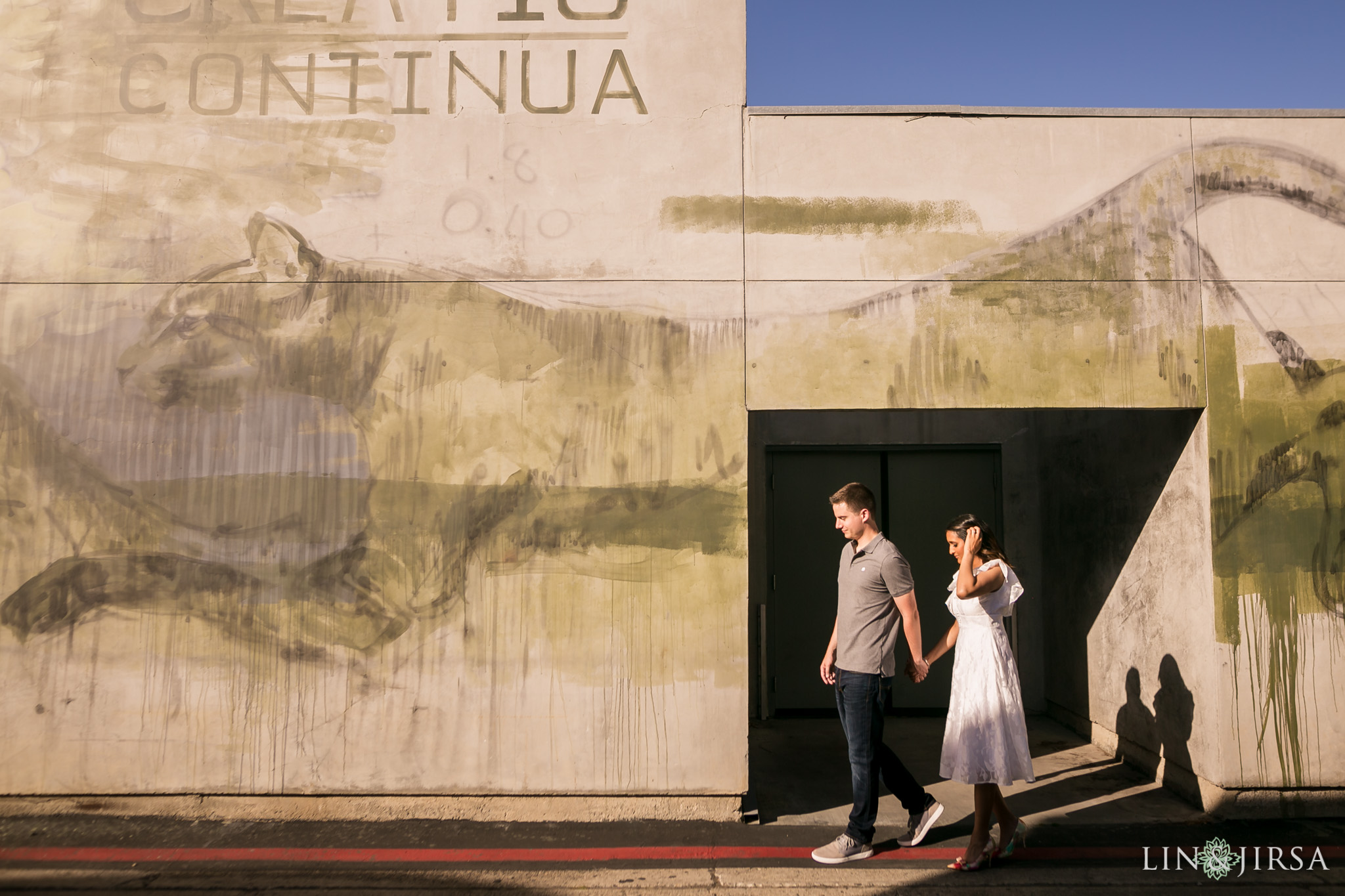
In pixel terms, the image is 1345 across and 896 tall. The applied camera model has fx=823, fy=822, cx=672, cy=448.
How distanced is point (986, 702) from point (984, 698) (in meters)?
0.02

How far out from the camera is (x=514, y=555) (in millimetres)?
5043

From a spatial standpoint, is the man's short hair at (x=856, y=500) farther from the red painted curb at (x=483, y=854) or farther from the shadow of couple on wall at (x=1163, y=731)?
the shadow of couple on wall at (x=1163, y=731)

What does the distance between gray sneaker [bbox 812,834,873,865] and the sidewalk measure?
0.05m

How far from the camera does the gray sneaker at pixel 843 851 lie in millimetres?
4344

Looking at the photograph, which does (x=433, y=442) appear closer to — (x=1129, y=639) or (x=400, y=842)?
(x=400, y=842)

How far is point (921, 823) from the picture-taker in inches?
179

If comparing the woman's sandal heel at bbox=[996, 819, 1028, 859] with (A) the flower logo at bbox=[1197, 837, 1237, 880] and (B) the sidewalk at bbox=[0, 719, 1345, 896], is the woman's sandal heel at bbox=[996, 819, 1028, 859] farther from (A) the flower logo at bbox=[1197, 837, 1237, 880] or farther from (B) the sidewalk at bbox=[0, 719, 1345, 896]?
(A) the flower logo at bbox=[1197, 837, 1237, 880]

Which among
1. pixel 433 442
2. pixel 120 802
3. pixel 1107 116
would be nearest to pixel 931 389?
pixel 1107 116

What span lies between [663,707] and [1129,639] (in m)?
3.64

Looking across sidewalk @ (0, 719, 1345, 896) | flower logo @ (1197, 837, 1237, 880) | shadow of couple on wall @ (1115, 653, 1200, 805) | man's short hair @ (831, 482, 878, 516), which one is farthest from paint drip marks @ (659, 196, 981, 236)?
flower logo @ (1197, 837, 1237, 880)

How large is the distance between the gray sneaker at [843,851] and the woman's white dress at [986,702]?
2.02 feet


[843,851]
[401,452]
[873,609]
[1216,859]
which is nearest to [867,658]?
[873,609]

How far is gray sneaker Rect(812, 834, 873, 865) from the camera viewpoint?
4344 millimetres

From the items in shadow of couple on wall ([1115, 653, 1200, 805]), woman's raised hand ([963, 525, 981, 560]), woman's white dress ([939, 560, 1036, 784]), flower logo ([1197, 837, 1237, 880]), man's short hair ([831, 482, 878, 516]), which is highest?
man's short hair ([831, 482, 878, 516])
